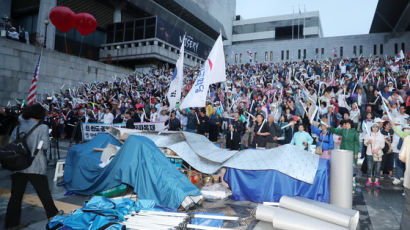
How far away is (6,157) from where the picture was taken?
14.0ft

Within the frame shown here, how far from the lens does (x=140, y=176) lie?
233 inches

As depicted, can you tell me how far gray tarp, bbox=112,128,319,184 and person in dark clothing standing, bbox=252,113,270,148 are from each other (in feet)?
5.49

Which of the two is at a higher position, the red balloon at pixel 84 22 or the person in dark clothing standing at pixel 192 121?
the red balloon at pixel 84 22

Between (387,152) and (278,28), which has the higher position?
(278,28)

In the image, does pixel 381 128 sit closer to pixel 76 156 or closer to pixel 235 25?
pixel 76 156

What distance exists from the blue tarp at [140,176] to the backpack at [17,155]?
1.92 metres

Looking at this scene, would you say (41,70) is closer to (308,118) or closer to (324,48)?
(308,118)

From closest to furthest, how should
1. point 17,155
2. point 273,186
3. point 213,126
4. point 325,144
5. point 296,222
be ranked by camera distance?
1. point 296,222
2. point 17,155
3. point 273,186
4. point 325,144
5. point 213,126

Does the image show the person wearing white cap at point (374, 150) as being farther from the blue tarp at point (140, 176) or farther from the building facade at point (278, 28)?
the building facade at point (278, 28)

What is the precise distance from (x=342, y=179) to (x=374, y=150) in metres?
3.92

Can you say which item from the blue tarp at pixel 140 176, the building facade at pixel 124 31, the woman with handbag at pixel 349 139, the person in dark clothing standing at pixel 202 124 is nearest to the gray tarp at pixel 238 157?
the blue tarp at pixel 140 176

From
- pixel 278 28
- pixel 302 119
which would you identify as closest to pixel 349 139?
pixel 302 119

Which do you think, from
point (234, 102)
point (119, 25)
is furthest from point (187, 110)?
point (119, 25)

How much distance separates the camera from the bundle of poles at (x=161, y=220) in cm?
394
